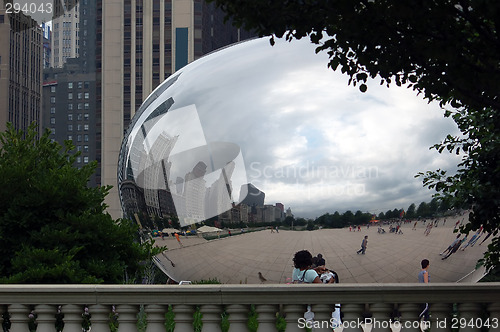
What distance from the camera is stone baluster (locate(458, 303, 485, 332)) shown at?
620 cm

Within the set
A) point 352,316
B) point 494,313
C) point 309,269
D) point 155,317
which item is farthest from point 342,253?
point 155,317

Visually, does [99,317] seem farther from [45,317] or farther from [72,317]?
[45,317]

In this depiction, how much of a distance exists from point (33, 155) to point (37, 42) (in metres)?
120

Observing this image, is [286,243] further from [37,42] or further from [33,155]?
[37,42]

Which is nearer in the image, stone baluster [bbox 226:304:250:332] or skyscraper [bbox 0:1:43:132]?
stone baluster [bbox 226:304:250:332]

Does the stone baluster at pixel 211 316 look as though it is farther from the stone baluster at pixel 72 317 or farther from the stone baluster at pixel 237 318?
the stone baluster at pixel 72 317

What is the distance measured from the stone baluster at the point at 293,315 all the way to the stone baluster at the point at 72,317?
1988 mm

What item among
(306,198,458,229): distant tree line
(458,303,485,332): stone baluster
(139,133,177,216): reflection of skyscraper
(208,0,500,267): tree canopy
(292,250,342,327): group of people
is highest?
(208,0,500,267): tree canopy

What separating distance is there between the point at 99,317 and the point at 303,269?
84.8 inches

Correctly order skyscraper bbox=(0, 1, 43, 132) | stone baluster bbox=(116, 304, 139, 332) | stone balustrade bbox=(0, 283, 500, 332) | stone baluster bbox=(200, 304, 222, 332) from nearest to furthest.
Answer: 1. stone balustrade bbox=(0, 283, 500, 332)
2. stone baluster bbox=(200, 304, 222, 332)
3. stone baluster bbox=(116, 304, 139, 332)
4. skyscraper bbox=(0, 1, 43, 132)

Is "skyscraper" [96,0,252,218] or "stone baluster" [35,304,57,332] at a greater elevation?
"skyscraper" [96,0,252,218]

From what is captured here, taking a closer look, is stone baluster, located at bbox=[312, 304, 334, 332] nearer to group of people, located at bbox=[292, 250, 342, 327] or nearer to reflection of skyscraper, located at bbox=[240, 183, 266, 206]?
group of people, located at bbox=[292, 250, 342, 327]

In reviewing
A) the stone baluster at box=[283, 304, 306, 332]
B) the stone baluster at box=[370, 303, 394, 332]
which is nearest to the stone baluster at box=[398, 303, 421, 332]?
the stone baluster at box=[370, 303, 394, 332]

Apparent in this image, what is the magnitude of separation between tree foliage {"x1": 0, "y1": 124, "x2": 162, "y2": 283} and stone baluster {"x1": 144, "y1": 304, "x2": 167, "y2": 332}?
208 centimetres
